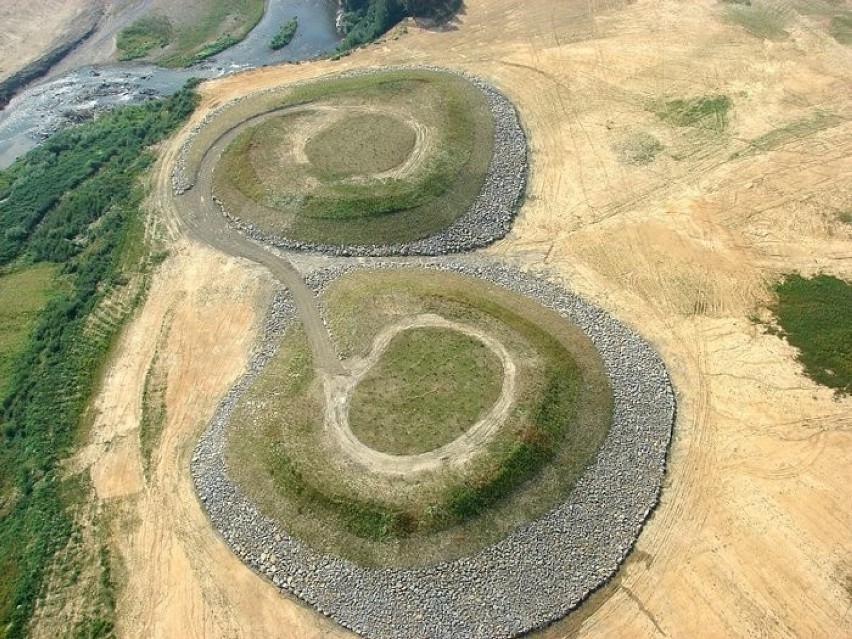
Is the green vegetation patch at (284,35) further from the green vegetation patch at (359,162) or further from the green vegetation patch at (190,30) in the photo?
the green vegetation patch at (359,162)

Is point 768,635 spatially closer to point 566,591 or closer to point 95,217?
point 566,591

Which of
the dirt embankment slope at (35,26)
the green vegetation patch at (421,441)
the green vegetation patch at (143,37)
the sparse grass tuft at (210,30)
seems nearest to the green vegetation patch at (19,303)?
the green vegetation patch at (421,441)

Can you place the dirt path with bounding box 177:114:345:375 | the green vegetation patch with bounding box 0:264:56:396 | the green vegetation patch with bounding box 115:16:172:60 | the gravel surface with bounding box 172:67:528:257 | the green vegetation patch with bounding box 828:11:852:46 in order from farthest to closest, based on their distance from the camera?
the green vegetation patch with bounding box 115:16:172:60 → the green vegetation patch with bounding box 828:11:852:46 → the gravel surface with bounding box 172:67:528:257 → the green vegetation patch with bounding box 0:264:56:396 → the dirt path with bounding box 177:114:345:375

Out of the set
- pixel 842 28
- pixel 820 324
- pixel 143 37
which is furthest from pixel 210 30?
pixel 820 324

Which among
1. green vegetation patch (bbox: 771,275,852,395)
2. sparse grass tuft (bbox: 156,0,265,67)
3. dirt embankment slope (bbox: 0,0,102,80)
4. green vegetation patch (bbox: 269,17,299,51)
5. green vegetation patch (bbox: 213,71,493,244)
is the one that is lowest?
green vegetation patch (bbox: 771,275,852,395)

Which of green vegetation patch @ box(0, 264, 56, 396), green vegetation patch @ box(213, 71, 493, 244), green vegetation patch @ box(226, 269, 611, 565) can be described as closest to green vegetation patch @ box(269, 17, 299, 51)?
green vegetation patch @ box(213, 71, 493, 244)

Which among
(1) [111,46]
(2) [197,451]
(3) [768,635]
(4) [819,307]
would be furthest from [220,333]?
(1) [111,46]

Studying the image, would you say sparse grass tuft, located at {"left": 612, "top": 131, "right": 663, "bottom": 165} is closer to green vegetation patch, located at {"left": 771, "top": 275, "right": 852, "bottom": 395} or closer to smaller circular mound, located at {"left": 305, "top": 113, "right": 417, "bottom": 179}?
green vegetation patch, located at {"left": 771, "top": 275, "right": 852, "bottom": 395}

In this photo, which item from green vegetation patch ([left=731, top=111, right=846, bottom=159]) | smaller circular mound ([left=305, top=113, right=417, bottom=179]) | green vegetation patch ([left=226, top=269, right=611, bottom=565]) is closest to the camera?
green vegetation patch ([left=226, top=269, right=611, bottom=565])
